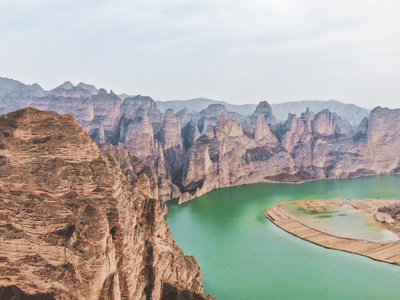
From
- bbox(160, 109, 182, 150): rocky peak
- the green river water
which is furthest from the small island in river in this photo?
bbox(160, 109, 182, 150): rocky peak

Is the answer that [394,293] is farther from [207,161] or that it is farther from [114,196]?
[207,161]

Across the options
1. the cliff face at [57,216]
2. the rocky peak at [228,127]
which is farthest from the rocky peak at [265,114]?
the cliff face at [57,216]

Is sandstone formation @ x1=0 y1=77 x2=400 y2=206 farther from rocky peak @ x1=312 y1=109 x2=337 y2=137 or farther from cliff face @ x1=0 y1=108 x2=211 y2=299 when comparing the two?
cliff face @ x1=0 y1=108 x2=211 y2=299

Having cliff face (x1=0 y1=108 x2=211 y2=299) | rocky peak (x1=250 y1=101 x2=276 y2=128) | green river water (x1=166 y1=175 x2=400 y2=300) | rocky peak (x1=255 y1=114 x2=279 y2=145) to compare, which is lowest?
green river water (x1=166 y1=175 x2=400 y2=300)

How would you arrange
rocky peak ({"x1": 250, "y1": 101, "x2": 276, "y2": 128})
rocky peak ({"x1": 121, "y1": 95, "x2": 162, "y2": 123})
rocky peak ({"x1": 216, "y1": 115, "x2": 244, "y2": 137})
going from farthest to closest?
1. rocky peak ({"x1": 250, "y1": 101, "x2": 276, "y2": 128})
2. rocky peak ({"x1": 121, "y1": 95, "x2": 162, "y2": 123})
3. rocky peak ({"x1": 216, "y1": 115, "x2": 244, "y2": 137})

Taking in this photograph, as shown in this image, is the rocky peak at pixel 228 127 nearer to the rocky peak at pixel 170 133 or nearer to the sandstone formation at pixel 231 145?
the sandstone formation at pixel 231 145

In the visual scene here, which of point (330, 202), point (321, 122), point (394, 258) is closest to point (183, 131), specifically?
point (321, 122)

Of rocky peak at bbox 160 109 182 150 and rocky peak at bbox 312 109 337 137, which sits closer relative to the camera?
rocky peak at bbox 160 109 182 150
